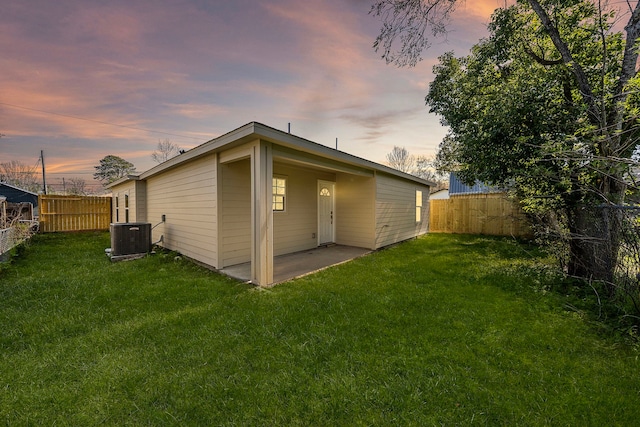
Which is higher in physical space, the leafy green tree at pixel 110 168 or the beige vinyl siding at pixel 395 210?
the leafy green tree at pixel 110 168

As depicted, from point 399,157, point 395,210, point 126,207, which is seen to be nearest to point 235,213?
point 395,210

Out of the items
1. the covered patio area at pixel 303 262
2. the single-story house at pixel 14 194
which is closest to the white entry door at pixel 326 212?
the covered patio area at pixel 303 262

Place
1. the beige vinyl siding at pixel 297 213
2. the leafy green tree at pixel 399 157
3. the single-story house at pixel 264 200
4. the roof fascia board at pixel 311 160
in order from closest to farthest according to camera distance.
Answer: the single-story house at pixel 264 200
the roof fascia board at pixel 311 160
the beige vinyl siding at pixel 297 213
the leafy green tree at pixel 399 157

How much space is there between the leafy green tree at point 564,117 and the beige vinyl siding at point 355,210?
9.35 feet

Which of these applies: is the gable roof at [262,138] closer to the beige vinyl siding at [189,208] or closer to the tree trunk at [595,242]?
the beige vinyl siding at [189,208]

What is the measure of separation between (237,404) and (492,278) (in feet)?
16.3

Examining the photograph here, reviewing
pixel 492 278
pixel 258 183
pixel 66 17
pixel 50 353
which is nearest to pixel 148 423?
pixel 50 353

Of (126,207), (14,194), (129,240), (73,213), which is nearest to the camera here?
(129,240)

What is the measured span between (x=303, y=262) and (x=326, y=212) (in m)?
2.53

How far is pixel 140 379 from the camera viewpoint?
2.07 meters

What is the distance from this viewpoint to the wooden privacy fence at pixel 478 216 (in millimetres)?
10172

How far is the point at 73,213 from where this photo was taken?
10859 millimetres

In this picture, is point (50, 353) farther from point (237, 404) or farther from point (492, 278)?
point (492, 278)

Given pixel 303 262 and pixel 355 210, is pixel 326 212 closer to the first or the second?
pixel 355 210
